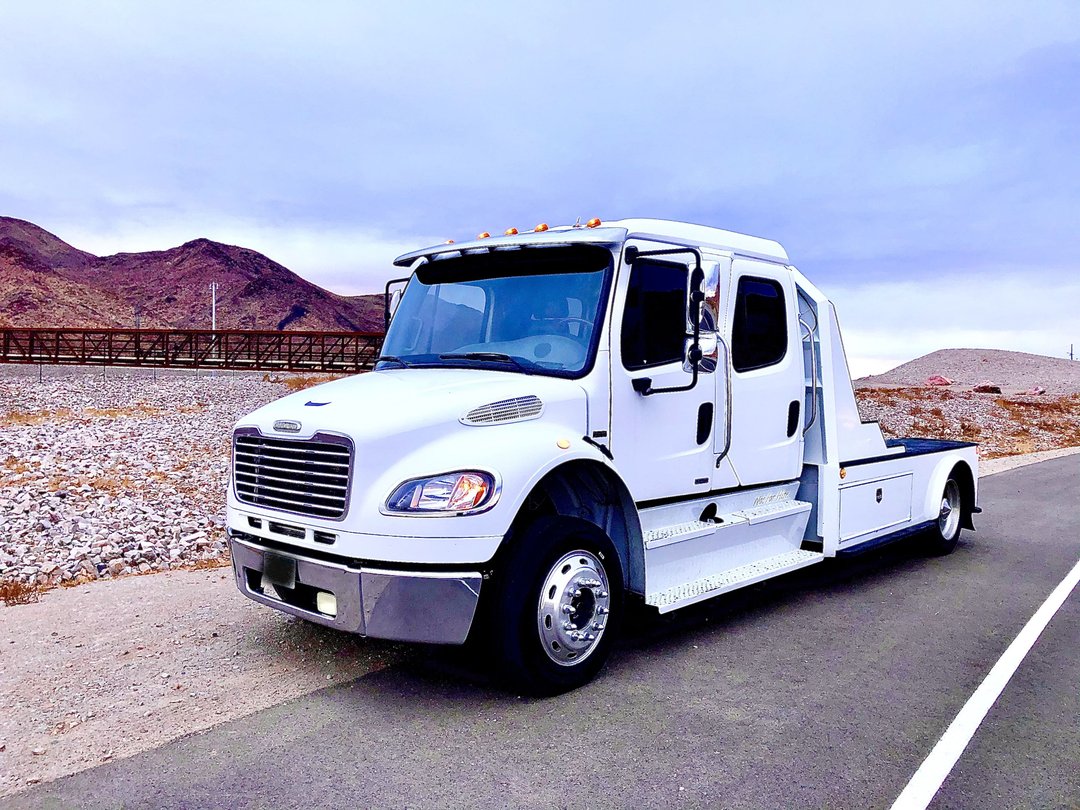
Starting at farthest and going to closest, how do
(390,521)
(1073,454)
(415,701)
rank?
(1073,454)
(415,701)
(390,521)

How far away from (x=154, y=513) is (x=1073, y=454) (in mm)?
20677

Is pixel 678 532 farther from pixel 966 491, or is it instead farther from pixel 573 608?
pixel 966 491

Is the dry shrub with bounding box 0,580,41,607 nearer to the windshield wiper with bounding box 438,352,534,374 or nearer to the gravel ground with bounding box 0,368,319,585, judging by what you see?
the gravel ground with bounding box 0,368,319,585

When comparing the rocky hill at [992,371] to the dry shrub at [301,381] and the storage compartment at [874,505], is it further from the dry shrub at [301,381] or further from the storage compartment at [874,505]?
the storage compartment at [874,505]

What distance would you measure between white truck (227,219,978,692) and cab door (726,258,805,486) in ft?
0.06

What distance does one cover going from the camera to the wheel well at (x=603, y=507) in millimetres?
5156

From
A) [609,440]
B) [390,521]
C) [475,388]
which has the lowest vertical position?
[390,521]

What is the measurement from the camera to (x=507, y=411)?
4.76 metres

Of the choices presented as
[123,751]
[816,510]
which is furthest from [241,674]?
[816,510]

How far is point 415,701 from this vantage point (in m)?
4.69

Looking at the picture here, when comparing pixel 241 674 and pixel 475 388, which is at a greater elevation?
pixel 475 388

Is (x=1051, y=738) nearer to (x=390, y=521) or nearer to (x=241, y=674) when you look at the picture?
(x=390, y=521)

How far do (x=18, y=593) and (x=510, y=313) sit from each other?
454 centimetres

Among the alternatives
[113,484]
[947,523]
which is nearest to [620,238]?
[947,523]
